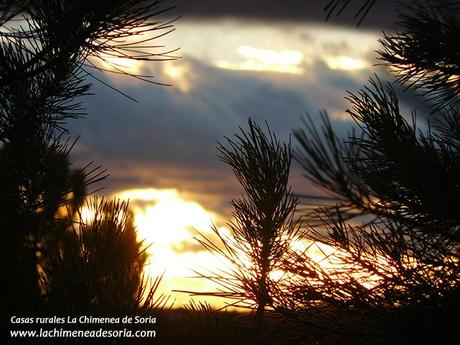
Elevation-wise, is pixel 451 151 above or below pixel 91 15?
below

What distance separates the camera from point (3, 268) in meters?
10.2

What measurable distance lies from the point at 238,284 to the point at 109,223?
5.24 ft

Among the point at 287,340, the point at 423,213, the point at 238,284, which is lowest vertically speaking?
the point at 287,340

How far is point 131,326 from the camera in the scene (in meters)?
4.93

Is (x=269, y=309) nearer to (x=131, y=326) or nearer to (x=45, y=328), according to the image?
(x=131, y=326)

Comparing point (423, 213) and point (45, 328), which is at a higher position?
point (423, 213)

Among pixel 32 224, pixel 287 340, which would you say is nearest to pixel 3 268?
pixel 32 224

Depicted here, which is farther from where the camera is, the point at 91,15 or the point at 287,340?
the point at 91,15

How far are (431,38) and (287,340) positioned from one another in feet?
7.87

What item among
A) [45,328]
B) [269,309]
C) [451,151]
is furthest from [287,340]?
[45,328]

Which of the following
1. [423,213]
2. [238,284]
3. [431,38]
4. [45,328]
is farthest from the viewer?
[45,328]

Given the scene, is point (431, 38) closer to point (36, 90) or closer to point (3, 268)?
point (36, 90)

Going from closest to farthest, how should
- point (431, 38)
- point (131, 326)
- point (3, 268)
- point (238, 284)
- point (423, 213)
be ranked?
1. point (423, 213)
2. point (238, 284)
3. point (431, 38)
4. point (131, 326)
5. point (3, 268)

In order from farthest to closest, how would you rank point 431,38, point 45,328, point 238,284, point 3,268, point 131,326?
point 3,268 < point 131,326 < point 45,328 < point 431,38 < point 238,284
